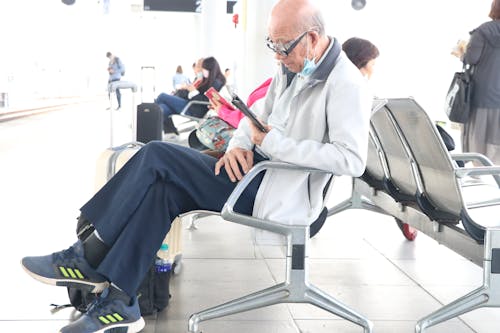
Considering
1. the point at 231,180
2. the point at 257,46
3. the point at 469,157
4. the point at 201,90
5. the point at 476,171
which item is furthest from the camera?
the point at 201,90

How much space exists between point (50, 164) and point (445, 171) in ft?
16.9

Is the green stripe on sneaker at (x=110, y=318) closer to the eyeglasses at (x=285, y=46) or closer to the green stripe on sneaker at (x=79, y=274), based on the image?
the green stripe on sneaker at (x=79, y=274)

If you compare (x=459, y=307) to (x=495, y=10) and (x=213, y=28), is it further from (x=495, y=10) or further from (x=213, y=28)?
(x=213, y=28)

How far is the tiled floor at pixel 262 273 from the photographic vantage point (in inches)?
104

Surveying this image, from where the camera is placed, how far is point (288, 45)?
240 centimetres

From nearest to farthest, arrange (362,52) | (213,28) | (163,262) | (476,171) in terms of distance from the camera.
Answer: (476,171), (163,262), (362,52), (213,28)

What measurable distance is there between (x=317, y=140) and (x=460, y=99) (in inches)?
79.6

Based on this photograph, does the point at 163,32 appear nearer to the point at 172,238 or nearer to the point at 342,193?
the point at 342,193

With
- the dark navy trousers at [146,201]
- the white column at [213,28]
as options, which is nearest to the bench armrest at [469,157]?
the dark navy trousers at [146,201]

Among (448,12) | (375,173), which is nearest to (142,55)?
(448,12)

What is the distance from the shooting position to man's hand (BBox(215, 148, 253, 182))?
7.98ft

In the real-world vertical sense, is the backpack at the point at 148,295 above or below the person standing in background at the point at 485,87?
below

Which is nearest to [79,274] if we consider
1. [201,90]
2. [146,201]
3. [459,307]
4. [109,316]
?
[109,316]

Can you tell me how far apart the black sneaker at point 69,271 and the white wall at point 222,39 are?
3191mm
